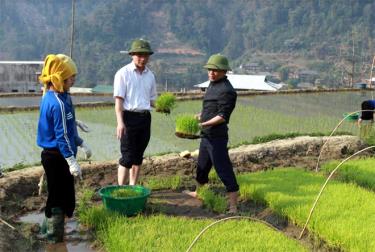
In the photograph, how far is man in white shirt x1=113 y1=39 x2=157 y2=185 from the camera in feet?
13.9

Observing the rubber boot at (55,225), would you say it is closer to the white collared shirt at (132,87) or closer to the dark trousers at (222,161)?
the white collared shirt at (132,87)

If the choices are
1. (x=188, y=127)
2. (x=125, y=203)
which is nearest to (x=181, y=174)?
(x=188, y=127)

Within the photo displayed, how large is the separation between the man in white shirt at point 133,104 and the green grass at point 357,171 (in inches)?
101

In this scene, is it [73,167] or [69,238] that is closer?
[73,167]

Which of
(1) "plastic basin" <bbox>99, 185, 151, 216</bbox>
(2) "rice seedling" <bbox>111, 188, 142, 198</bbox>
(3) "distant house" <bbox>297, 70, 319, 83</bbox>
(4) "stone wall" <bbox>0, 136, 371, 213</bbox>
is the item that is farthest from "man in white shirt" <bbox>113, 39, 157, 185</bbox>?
(3) "distant house" <bbox>297, 70, 319, 83</bbox>

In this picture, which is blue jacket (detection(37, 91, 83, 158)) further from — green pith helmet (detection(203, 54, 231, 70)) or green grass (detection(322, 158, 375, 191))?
green grass (detection(322, 158, 375, 191))

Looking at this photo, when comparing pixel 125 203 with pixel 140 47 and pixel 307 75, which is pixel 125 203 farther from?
pixel 307 75

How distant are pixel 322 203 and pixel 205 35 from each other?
243 feet

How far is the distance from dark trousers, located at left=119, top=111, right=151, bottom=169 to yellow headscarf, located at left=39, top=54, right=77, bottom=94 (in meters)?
0.98

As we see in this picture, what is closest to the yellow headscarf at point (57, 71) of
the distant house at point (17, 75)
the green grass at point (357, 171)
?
the green grass at point (357, 171)

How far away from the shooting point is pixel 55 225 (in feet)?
11.7

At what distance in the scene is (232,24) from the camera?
270 feet

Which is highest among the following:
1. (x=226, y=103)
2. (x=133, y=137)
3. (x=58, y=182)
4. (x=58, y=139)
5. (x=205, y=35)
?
(x=205, y=35)

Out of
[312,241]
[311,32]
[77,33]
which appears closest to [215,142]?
[312,241]
